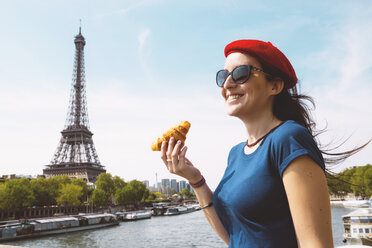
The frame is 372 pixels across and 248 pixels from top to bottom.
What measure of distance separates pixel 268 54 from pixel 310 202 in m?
0.85

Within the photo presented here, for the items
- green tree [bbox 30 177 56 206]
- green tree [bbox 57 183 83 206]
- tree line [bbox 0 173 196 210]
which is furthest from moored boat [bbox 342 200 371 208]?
green tree [bbox 30 177 56 206]

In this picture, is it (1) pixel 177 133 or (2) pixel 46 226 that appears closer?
(1) pixel 177 133

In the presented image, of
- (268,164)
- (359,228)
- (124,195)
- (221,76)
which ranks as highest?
(221,76)

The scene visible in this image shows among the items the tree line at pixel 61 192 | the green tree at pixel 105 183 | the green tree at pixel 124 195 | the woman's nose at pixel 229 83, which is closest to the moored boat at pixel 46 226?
the tree line at pixel 61 192

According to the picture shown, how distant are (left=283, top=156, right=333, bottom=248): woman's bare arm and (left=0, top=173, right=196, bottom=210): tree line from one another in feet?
174

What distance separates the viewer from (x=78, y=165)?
80188 millimetres

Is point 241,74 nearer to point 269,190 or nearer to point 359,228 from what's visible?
point 269,190

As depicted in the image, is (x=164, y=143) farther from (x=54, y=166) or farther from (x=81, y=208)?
(x=54, y=166)

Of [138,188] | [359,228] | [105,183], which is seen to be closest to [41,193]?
[105,183]

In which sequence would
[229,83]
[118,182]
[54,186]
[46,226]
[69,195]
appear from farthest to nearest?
[118,182], [54,186], [69,195], [46,226], [229,83]

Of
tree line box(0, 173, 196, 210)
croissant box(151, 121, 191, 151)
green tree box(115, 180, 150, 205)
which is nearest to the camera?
croissant box(151, 121, 191, 151)

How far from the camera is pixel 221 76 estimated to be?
1.93 metres

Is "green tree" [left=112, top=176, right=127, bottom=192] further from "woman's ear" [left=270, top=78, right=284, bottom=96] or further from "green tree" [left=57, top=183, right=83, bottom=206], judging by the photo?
"woman's ear" [left=270, top=78, right=284, bottom=96]

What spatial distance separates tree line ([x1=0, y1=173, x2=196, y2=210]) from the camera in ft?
153
